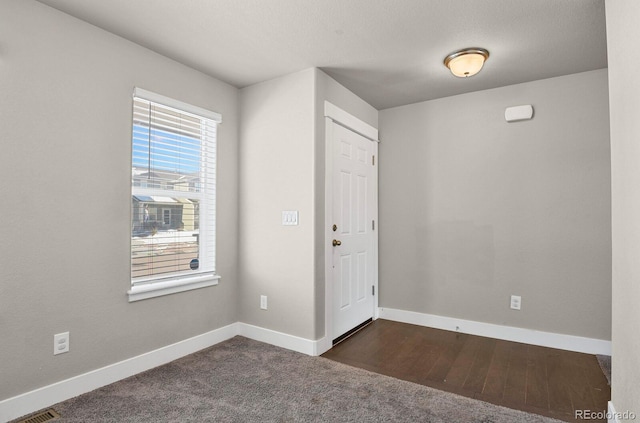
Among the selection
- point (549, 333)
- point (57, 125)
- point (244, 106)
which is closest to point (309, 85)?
point (244, 106)

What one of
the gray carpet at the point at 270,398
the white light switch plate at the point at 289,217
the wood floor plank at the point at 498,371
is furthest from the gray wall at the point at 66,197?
the wood floor plank at the point at 498,371

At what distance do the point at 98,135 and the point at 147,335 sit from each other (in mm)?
1531

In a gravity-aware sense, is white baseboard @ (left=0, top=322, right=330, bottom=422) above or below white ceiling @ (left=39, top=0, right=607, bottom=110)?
below

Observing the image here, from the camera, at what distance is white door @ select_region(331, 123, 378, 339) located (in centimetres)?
323

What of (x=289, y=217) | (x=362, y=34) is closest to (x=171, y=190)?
(x=289, y=217)

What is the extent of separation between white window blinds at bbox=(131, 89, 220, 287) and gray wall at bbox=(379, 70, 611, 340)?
203 centimetres

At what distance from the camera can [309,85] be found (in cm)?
292

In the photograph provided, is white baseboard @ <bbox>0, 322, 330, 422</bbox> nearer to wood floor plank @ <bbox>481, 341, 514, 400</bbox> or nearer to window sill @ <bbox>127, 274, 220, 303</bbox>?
window sill @ <bbox>127, 274, 220, 303</bbox>

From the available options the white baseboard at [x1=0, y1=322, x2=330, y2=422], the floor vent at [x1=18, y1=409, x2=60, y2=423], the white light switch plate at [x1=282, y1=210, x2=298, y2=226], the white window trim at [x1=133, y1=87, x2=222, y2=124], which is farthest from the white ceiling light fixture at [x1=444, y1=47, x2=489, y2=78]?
the floor vent at [x1=18, y1=409, x2=60, y2=423]

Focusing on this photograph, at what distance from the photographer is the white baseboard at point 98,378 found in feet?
6.35

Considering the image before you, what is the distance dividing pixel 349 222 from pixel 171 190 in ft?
5.60

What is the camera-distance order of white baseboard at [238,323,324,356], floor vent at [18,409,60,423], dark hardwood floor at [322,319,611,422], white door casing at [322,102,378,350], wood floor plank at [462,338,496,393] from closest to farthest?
1. floor vent at [18,409,60,423]
2. dark hardwood floor at [322,319,611,422]
3. wood floor plank at [462,338,496,393]
4. white baseboard at [238,323,324,356]
5. white door casing at [322,102,378,350]

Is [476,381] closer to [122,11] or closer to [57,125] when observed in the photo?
[57,125]

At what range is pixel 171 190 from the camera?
9.27 feet
